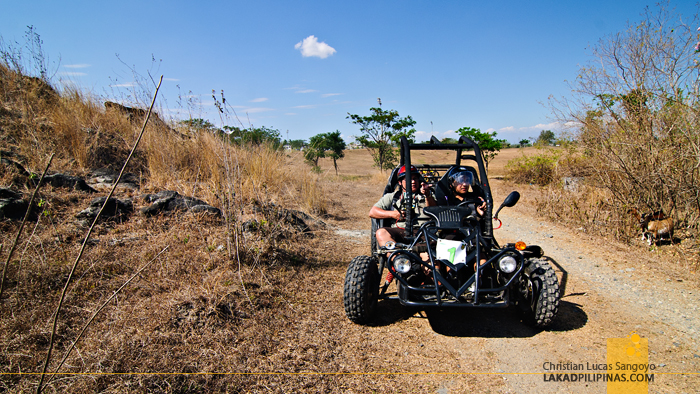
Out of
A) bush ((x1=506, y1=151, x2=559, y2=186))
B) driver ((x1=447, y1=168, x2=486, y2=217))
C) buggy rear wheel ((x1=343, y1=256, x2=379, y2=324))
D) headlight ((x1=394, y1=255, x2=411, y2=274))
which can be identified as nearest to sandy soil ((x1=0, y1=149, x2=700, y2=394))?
buggy rear wheel ((x1=343, y1=256, x2=379, y2=324))

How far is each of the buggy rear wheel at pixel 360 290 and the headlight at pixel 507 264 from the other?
1181mm

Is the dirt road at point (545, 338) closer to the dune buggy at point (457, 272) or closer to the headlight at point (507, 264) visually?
the dune buggy at point (457, 272)

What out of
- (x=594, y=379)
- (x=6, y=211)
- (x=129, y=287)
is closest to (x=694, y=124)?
(x=594, y=379)

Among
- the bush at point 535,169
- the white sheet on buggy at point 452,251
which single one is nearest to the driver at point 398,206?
the white sheet on buggy at point 452,251

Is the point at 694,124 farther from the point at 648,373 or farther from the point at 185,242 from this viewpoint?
the point at 185,242

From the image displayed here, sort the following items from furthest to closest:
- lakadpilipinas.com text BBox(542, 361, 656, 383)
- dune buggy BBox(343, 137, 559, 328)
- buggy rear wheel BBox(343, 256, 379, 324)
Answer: buggy rear wheel BBox(343, 256, 379, 324)
dune buggy BBox(343, 137, 559, 328)
lakadpilipinas.com text BBox(542, 361, 656, 383)

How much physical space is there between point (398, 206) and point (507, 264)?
1.75m

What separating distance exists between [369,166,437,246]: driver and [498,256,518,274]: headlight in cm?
115

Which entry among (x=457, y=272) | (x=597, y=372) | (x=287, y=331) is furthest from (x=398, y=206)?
(x=597, y=372)

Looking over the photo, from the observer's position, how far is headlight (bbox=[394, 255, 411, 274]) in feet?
10.6

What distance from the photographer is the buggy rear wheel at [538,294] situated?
321 centimetres

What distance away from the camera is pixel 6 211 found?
4.06 metres

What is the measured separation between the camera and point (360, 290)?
3.39m

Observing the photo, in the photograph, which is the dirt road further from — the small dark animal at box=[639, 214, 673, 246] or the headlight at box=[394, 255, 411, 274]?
the small dark animal at box=[639, 214, 673, 246]
